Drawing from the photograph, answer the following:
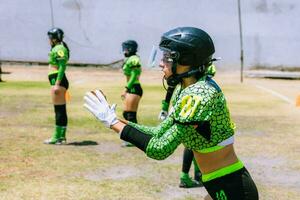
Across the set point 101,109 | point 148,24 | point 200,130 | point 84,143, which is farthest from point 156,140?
point 148,24

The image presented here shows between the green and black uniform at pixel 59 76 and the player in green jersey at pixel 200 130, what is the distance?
20.6 feet

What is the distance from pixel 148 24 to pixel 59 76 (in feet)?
75.8

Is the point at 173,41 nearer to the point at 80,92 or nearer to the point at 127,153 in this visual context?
the point at 127,153

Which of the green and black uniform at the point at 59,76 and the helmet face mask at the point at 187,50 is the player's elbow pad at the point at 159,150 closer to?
the helmet face mask at the point at 187,50

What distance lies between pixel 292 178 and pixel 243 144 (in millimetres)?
2530

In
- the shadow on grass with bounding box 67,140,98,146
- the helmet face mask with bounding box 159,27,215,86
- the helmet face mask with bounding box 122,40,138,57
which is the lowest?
the shadow on grass with bounding box 67,140,98,146

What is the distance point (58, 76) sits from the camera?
10055 mm

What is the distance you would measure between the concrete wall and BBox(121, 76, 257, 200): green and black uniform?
94.3 ft

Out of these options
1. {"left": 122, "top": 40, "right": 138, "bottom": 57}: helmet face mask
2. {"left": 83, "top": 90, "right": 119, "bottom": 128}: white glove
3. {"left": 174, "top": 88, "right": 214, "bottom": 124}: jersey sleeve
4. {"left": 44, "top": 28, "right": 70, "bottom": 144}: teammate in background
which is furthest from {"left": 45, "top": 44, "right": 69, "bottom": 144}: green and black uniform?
{"left": 174, "top": 88, "right": 214, "bottom": 124}: jersey sleeve

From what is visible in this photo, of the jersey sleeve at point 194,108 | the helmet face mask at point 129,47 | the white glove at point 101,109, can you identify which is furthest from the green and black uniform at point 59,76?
the jersey sleeve at point 194,108

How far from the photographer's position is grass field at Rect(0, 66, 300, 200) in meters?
7.23

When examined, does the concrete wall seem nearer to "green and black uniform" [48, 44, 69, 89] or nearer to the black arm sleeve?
"green and black uniform" [48, 44, 69, 89]

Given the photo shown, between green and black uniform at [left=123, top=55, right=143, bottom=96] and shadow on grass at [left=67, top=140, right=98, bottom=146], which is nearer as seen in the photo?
green and black uniform at [left=123, top=55, right=143, bottom=96]

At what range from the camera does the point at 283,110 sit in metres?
16.0
